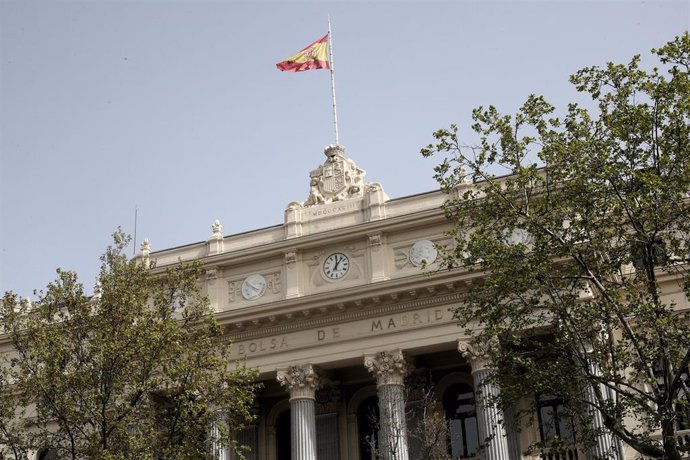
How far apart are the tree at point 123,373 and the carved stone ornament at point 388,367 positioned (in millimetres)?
7340

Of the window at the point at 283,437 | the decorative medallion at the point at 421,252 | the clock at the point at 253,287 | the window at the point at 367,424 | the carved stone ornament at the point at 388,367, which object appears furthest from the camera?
the window at the point at 283,437

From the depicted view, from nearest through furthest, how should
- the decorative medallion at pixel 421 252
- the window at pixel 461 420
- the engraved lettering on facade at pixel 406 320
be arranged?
the engraved lettering on facade at pixel 406 320 → the window at pixel 461 420 → the decorative medallion at pixel 421 252

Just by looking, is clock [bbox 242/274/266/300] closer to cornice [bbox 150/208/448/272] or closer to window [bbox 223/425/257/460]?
cornice [bbox 150/208/448/272]

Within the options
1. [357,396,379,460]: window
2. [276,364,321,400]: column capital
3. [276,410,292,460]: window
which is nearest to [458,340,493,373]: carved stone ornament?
[357,396,379,460]: window

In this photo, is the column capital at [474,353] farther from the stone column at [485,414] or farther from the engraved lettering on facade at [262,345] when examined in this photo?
the engraved lettering on facade at [262,345]

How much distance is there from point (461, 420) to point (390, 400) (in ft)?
14.2

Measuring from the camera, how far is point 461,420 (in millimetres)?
38625

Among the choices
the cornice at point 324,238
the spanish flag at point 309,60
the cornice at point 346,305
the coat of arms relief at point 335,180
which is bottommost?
the cornice at point 346,305

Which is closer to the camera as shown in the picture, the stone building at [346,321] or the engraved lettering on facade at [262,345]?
the stone building at [346,321]

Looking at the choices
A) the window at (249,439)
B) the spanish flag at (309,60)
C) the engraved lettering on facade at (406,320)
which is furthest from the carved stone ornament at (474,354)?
the spanish flag at (309,60)

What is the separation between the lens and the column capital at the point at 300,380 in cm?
3753

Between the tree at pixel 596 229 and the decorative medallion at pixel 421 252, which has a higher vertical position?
the decorative medallion at pixel 421 252

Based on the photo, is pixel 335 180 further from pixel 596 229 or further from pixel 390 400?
pixel 596 229

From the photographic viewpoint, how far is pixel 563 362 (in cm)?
2405
